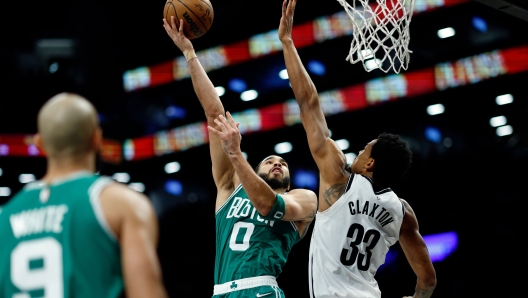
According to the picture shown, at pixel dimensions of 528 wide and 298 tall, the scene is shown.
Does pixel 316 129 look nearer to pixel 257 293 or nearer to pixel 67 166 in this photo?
pixel 257 293

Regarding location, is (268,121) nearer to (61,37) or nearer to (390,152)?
(61,37)

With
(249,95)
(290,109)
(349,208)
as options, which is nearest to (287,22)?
(349,208)

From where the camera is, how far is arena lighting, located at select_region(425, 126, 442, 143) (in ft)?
48.7

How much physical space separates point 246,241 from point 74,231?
2.44 m

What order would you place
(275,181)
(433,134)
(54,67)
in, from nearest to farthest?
(275,181), (433,134), (54,67)

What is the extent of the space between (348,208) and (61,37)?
13767 millimetres

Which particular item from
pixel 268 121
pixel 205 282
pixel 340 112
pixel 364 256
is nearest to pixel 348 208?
pixel 364 256

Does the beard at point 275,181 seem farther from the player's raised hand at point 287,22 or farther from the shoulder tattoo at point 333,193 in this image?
the player's raised hand at point 287,22

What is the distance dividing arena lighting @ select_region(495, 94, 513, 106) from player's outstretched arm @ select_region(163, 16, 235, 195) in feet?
32.9

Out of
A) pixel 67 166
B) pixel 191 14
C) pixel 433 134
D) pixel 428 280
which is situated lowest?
pixel 433 134

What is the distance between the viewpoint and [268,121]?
15.7 metres

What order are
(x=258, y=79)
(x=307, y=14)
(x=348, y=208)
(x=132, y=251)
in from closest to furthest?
1. (x=132, y=251)
2. (x=348, y=208)
3. (x=307, y=14)
4. (x=258, y=79)

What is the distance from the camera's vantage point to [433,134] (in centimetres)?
1492

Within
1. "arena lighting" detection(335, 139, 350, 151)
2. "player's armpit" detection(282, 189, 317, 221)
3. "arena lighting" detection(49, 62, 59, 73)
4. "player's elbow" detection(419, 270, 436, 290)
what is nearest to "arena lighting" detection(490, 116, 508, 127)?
"arena lighting" detection(335, 139, 350, 151)
